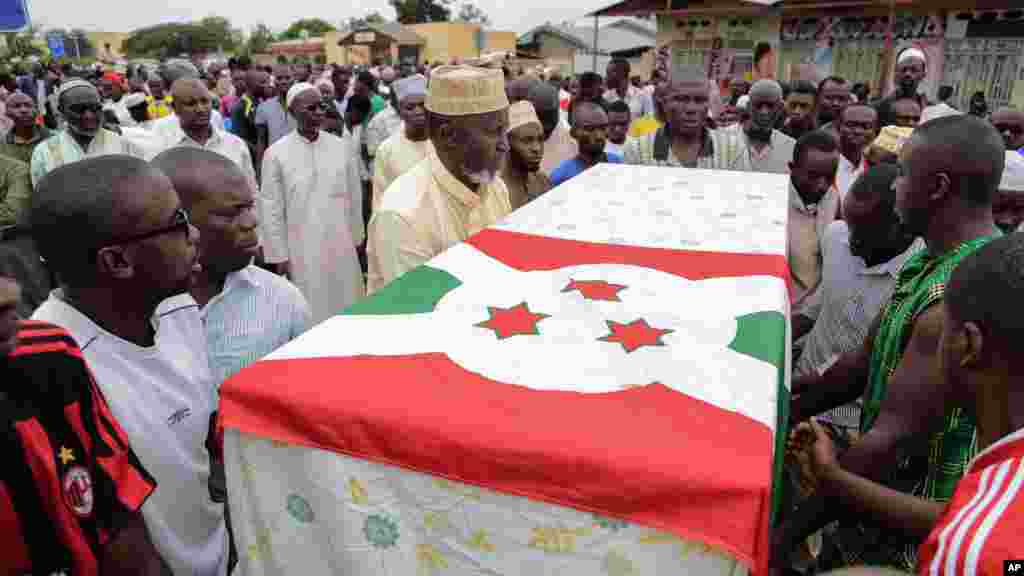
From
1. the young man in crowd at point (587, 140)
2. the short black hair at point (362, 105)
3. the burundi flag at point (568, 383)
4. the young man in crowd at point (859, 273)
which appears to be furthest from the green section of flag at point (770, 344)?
the short black hair at point (362, 105)

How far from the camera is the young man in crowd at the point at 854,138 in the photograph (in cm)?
420

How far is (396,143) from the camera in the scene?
4.39 meters

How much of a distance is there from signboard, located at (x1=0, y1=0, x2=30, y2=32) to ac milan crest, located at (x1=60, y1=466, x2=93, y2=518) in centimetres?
422

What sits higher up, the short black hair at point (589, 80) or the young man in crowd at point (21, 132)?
the short black hair at point (589, 80)

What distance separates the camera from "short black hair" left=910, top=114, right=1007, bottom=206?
159 centimetres

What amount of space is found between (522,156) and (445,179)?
1.24 meters

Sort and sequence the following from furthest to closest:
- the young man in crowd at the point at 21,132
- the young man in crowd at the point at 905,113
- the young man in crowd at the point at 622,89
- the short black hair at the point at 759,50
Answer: the short black hair at the point at 759,50 → the young man in crowd at the point at 622,89 → the young man in crowd at the point at 905,113 → the young man in crowd at the point at 21,132

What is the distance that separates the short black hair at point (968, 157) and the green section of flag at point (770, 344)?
1.82 feet

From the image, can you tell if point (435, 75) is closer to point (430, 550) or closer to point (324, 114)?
point (430, 550)

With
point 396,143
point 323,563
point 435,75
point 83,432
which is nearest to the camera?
point 83,432

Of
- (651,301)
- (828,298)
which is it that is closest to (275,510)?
(651,301)

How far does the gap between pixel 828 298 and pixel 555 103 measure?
2777 mm

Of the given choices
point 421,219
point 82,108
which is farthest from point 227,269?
point 82,108

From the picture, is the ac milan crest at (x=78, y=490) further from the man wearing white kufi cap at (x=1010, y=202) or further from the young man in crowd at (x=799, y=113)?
the young man in crowd at (x=799, y=113)
